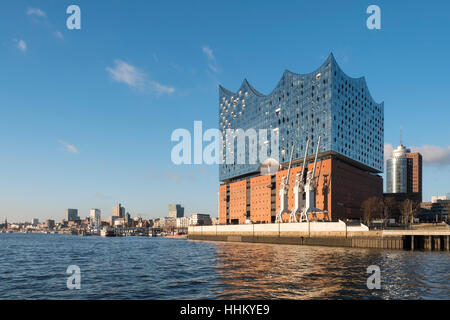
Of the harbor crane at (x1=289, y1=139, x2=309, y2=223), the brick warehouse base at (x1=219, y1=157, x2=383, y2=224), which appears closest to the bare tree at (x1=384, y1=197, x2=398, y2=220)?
the brick warehouse base at (x1=219, y1=157, x2=383, y2=224)

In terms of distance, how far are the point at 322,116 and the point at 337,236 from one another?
158ft

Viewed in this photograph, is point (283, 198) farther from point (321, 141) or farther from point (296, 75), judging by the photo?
point (296, 75)

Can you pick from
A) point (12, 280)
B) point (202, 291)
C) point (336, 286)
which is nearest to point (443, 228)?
point (336, 286)


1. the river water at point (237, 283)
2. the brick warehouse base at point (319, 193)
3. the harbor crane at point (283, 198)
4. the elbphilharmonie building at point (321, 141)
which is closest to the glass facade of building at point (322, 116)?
the elbphilharmonie building at point (321, 141)

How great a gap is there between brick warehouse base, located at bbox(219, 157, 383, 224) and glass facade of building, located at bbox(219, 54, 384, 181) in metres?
5.40

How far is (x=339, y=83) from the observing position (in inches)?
4796

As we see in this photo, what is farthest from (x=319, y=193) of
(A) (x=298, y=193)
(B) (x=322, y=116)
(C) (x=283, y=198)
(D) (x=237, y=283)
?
(D) (x=237, y=283)

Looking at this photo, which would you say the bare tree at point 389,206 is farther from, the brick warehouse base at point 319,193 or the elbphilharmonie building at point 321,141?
the elbphilharmonie building at point 321,141

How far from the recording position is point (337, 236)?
8475cm

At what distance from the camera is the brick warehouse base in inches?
4380

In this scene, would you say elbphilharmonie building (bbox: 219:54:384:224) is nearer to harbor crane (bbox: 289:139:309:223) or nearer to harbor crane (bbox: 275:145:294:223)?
harbor crane (bbox: 289:139:309:223)

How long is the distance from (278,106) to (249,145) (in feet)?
76.6

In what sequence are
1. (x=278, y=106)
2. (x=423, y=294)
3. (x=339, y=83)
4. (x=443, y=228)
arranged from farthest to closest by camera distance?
(x=278, y=106) < (x=339, y=83) < (x=443, y=228) < (x=423, y=294)
